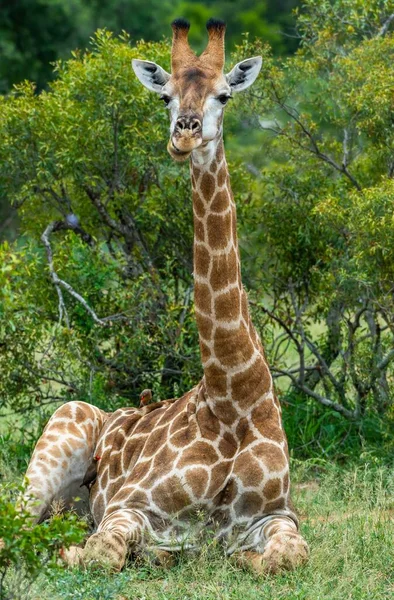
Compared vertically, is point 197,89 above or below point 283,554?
above

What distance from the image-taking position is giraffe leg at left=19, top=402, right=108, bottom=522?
273 inches

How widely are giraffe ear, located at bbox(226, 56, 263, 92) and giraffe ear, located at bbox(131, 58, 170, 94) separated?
0.41 meters

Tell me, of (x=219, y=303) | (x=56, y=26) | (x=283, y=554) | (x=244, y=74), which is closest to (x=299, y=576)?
(x=283, y=554)

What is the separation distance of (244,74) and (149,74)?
22.8 inches

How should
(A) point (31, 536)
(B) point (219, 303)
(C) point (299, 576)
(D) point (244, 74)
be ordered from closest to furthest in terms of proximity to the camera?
(A) point (31, 536) < (C) point (299, 576) < (B) point (219, 303) < (D) point (244, 74)

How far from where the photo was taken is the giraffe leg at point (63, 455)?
22.7ft

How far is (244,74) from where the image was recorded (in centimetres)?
693

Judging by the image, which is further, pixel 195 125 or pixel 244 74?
pixel 244 74

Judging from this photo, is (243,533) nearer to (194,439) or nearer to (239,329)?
(194,439)

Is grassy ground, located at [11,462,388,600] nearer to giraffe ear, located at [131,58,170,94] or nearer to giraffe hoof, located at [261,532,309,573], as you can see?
giraffe hoof, located at [261,532,309,573]

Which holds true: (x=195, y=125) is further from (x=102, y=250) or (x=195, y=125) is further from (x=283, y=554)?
(x=102, y=250)

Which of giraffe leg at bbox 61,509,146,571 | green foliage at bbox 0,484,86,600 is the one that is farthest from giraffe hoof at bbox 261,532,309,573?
green foliage at bbox 0,484,86,600

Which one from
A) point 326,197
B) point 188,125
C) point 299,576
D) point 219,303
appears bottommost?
point 299,576

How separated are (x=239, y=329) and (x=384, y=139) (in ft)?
10.1
